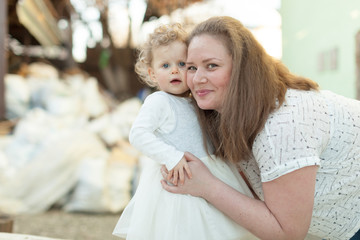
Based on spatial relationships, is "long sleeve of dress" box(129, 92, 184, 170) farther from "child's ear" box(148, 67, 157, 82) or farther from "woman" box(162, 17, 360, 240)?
"child's ear" box(148, 67, 157, 82)

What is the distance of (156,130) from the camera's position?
1561mm

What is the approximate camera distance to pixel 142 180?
159cm

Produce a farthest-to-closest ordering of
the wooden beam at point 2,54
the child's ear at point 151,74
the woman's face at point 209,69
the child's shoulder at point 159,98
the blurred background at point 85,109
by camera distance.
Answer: the wooden beam at point 2,54 < the blurred background at point 85,109 < the child's ear at point 151,74 < the child's shoulder at point 159,98 < the woman's face at point 209,69

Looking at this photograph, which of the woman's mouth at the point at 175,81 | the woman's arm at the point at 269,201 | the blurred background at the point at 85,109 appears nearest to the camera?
the woman's arm at the point at 269,201

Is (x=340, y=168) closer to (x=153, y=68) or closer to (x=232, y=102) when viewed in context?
(x=232, y=102)

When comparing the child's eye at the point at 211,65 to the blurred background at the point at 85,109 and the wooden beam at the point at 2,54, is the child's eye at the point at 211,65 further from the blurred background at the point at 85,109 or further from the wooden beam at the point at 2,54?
the wooden beam at the point at 2,54

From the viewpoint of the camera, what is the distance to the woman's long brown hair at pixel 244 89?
53.1 inches

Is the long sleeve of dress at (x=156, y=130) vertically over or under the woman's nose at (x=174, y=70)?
under

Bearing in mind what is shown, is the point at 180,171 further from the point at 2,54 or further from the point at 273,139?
the point at 2,54

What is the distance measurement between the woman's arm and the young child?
4 centimetres

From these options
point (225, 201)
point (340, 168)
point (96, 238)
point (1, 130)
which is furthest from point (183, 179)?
point (1, 130)

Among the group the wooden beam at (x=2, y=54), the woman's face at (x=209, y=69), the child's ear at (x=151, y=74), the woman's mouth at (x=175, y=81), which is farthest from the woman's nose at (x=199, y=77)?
the wooden beam at (x=2, y=54)

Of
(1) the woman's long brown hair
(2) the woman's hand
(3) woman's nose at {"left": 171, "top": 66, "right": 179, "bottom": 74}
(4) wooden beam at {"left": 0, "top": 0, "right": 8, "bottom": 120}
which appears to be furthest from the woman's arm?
(4) wooden beam at {"left": 0, "top": 0, "right": 8, "bottom": 120}

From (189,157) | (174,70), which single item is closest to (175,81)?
(174,70)
